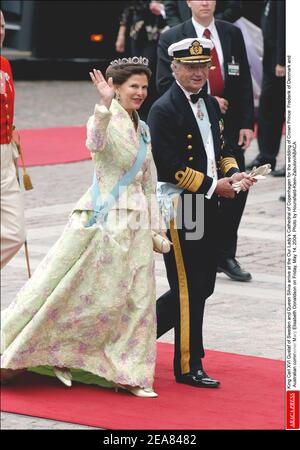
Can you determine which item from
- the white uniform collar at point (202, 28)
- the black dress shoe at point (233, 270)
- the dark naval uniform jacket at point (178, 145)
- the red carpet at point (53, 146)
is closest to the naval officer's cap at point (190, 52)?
the dark naval uniform jacket at point (178, 145)

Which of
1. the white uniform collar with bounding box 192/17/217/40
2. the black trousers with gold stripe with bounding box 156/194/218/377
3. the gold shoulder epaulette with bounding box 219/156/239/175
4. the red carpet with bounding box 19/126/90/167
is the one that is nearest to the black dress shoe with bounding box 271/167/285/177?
the red carpet with bounding box 19/126/90/167

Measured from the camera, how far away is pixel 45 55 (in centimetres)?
2253

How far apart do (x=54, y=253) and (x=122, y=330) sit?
50cm

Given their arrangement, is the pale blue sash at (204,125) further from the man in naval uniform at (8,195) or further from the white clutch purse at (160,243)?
the man in naval uniform at (8,195)

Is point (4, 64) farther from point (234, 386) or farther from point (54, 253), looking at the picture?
point (234, 386)

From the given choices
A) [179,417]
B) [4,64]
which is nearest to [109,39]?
[4,64]

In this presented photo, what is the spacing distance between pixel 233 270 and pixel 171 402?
2890 mm

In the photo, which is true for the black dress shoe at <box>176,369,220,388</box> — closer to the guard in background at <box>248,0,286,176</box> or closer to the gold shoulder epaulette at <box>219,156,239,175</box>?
the gold shoulder epaulette at <box>219,156,239,175</box>

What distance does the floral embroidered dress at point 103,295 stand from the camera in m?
6.86

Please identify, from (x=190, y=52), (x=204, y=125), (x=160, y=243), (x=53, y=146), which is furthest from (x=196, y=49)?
(x=53, y=146)

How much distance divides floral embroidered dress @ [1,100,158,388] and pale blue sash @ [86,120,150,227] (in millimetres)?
22

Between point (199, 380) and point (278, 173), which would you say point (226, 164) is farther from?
point (278, 173)

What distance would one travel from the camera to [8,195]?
7383mm

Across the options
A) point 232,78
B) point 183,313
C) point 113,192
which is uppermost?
point 232,78
